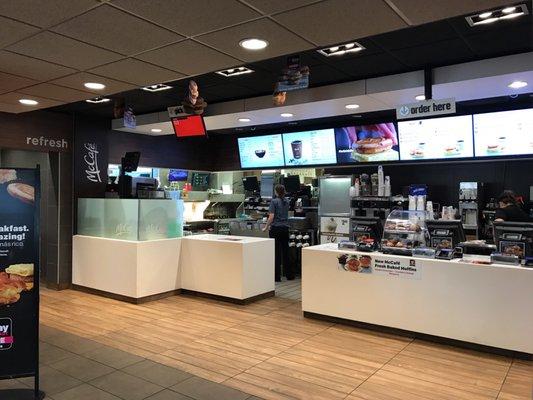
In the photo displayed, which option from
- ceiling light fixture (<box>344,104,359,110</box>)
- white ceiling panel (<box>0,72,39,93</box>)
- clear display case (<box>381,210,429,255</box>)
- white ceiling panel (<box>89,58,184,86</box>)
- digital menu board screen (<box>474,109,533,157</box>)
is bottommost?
clear display case (<box>381,210,429,255</box>)

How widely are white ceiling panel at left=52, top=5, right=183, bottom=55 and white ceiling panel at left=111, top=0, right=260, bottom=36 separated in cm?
13

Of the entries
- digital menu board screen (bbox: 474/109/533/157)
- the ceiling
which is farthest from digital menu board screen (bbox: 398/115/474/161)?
the ceiling

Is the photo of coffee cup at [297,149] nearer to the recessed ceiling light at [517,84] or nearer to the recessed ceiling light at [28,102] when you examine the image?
the recessed ceiling light at [517,84]

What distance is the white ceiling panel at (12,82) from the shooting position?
440 centimetres

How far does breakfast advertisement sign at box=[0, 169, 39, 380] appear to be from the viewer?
3357 millimetres

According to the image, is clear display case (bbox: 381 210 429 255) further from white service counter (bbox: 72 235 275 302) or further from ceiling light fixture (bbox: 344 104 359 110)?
white service counter (bbox: 72 235 275 302)

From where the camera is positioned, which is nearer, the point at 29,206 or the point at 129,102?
the point at 29,206

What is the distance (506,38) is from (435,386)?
10.9 ft

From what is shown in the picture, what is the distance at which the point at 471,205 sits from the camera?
733 cm

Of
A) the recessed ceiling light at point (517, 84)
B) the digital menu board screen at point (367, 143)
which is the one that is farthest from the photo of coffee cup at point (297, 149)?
the recessed ceiling light at point (517, 84)

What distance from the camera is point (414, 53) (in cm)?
470

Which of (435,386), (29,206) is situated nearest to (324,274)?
(435,386)

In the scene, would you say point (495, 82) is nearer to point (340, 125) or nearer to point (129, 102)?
point (340, 125)

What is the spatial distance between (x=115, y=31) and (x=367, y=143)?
18.6 feet
